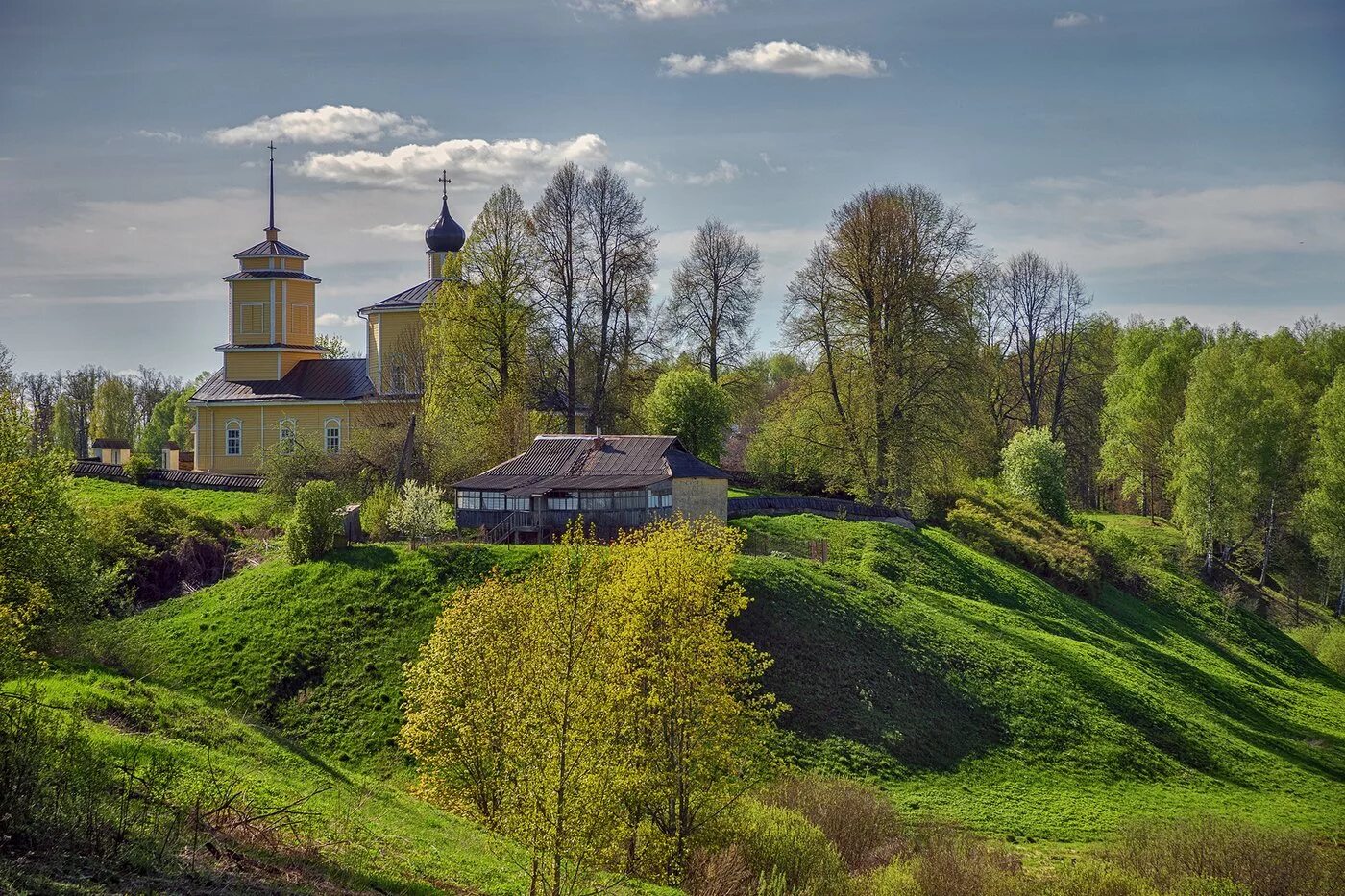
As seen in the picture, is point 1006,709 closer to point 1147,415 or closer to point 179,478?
point 179,478

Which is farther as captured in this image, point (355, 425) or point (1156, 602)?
point (355, 425)

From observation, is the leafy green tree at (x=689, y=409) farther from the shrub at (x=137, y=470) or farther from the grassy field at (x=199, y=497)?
the shrub at (x=137, y=470)

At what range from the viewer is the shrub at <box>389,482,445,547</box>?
98.6ft

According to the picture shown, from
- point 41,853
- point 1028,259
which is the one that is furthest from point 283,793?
point 1028,259

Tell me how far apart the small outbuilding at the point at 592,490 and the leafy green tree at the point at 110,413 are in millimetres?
55114

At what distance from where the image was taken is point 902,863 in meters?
18.5

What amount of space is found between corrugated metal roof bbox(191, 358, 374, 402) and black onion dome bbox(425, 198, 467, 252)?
667cm

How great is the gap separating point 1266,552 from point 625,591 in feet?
140

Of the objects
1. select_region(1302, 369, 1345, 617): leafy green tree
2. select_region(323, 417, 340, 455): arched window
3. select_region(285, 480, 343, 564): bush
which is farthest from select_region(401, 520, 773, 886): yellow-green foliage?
select_region(1302, 369, 1345, 617): leafy green tree

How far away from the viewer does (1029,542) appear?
143ft

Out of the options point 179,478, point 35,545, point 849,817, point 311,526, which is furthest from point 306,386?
point 849,817

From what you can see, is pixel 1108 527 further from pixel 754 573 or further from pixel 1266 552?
pixel 754 573

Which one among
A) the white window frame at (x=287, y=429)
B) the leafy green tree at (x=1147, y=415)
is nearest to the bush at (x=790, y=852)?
the white window frame at (x=287, y=429)

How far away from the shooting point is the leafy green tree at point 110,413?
258ft
